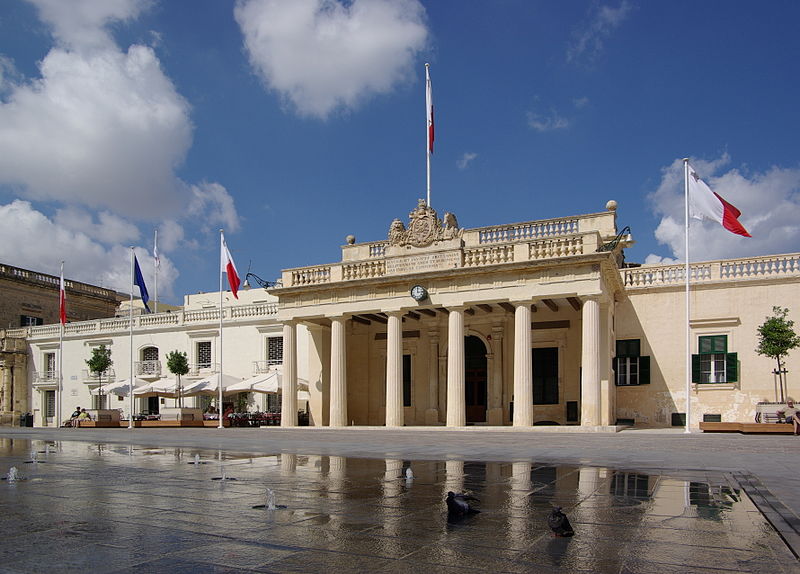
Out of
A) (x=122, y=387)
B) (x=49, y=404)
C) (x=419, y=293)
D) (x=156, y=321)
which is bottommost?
(x=49, y=404)

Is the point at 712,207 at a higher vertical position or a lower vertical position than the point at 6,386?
higher

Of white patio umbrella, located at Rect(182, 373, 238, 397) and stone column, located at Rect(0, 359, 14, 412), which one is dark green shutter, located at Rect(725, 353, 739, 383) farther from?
stone column, located at Rect(0, 359, 14, 412)

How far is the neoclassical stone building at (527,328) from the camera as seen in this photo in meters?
26.7

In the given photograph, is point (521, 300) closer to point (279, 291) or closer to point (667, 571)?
point (279, 291)

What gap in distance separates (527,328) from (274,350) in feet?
55.9

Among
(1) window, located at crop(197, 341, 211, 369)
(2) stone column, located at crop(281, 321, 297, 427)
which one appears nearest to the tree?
(1) window, located at crop(197, 341, 211, 369)

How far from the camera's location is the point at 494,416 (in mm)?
31625

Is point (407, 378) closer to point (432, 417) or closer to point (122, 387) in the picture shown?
point (432, 417)

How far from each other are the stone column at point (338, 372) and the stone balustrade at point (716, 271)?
41.0ft

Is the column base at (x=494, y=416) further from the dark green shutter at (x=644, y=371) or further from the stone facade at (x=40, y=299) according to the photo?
the stone facade at (x=40, y=299)

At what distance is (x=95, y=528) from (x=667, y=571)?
4824mm

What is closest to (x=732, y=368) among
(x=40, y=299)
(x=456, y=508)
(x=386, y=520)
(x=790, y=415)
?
(x=790, y=415)

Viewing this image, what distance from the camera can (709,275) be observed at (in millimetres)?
28844

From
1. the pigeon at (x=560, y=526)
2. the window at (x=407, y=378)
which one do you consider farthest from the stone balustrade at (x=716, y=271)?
the pigeon at (x=560, y=526)
